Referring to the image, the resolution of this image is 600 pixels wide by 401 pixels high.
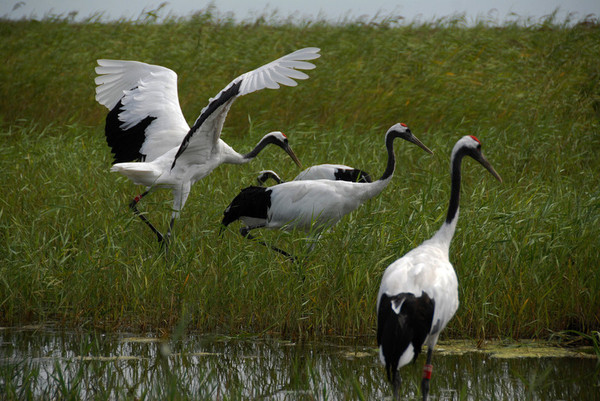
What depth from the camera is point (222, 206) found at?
6.31 m

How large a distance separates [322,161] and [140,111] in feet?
7.66

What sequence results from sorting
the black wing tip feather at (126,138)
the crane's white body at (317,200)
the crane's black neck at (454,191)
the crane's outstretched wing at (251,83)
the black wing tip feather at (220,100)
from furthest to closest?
the black wing tip feather at (126,138)
the crane's white body at (317,200)
the black wing tip feather at (220,100)
the crane's outstretched wing at (251,83)
the crane's black neck at (454,191)

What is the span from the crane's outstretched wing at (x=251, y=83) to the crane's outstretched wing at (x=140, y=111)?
3.20 ft

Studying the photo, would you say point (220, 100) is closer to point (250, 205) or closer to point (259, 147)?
point (250, 205)

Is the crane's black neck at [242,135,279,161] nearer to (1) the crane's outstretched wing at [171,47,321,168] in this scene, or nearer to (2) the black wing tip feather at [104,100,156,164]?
(1) the crane's outstretched wing at [171,47,321,168]

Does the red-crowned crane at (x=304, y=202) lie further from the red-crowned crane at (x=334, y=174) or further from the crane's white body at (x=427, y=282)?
the crane's white body at (x=427, y=282)

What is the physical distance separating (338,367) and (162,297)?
4.42 ft

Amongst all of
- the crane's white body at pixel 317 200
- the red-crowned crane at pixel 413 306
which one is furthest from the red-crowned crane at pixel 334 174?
the red-crowned crane at pixel 413 306

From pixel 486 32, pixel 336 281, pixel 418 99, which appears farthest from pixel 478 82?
pixel 336 281

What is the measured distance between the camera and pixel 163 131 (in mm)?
6906

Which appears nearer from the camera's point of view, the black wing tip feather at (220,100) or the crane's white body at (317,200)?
the black wing tip feather at (220,100)

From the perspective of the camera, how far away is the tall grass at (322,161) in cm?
474

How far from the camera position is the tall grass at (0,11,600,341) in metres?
4.74

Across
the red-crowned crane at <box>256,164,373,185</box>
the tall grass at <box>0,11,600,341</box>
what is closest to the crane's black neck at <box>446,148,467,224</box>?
the tall grass at <box>0,11,600,341</box>
